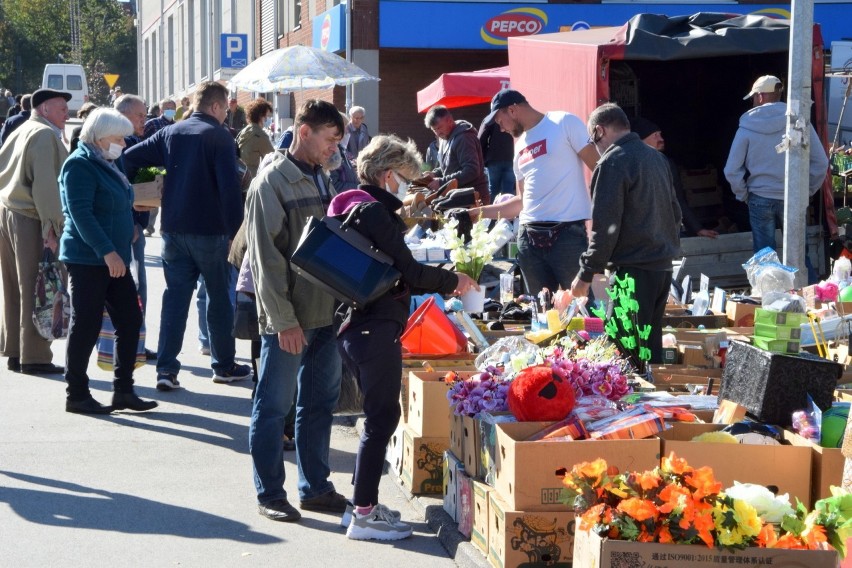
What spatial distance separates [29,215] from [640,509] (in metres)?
6.33

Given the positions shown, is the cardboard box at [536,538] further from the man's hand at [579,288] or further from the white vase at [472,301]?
the white vase at [472,301]

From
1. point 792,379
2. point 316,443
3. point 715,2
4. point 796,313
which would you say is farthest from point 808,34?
point 715,2

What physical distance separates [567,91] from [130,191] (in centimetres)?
515

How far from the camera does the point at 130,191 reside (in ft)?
25.0

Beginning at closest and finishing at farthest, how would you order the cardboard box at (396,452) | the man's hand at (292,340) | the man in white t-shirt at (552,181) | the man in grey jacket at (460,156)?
the man's hand at (292,340), the cardboard box at (396,452), the man in white t-shirt at (552,181), the man in grey jacket at (460,156)

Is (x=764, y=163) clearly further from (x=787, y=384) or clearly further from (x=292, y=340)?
(x=292, y=340)

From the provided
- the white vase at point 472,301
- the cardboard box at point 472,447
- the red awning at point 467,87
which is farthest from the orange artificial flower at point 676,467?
the red awning at point 467,87

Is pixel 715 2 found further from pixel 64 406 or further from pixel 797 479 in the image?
pixel 797 479

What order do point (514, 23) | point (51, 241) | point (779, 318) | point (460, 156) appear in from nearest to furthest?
point (779, 318) < point (51, 241) < point (460, 156) < point (514, 23)

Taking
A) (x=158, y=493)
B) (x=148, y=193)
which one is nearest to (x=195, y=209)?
(x=148, y=193)

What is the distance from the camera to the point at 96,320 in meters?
7.46

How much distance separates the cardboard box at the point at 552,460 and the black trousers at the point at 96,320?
3.80 m

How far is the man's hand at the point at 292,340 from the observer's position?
5.11 metres

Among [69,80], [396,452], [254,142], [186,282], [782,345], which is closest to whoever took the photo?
[782,345]
